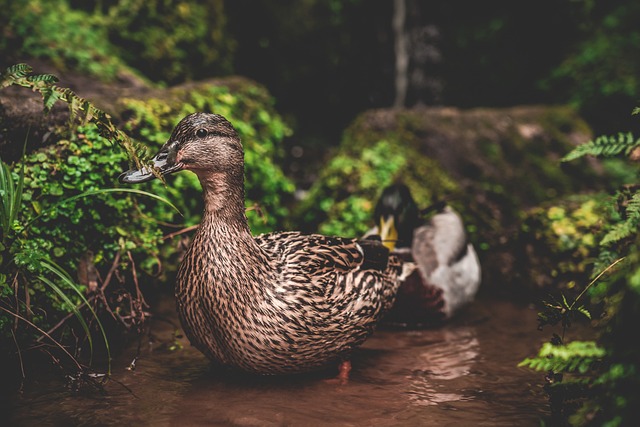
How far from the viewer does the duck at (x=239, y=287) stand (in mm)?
3506

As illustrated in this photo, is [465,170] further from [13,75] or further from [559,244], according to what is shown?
[13,75]

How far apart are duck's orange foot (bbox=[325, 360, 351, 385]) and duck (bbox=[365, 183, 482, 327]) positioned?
3.36 feet

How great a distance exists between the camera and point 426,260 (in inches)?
213

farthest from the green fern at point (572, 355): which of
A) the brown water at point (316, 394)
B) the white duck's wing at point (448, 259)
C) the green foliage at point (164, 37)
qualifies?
the green foliage at point (164, 37)

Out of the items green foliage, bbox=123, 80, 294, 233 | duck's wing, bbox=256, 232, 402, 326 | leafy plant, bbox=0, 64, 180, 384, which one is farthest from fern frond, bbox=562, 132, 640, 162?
leafy plant, bbox=0, 64, 180, 384

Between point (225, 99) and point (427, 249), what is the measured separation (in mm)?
2682

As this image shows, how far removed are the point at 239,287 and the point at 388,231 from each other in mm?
2186

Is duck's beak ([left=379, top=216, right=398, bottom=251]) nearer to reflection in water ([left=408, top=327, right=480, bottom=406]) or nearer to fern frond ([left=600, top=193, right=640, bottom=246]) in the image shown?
reflection in water ([left=408, top=327, right=480, bottom=406])

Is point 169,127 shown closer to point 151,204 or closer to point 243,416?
point 151,204

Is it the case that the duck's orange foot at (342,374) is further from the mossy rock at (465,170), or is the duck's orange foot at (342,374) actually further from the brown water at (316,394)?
the mossy rock at (465,170)

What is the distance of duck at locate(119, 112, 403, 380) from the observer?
3506 millimetres

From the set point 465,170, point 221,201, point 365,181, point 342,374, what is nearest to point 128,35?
point 365,181

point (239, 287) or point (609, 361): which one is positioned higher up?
point (239, 287)

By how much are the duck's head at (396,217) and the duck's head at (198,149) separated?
209cm
